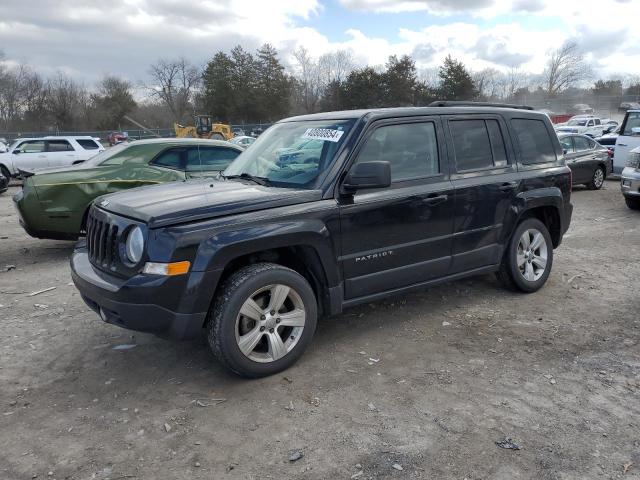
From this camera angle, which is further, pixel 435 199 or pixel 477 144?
pixel 477 144

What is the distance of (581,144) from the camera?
46.8ft

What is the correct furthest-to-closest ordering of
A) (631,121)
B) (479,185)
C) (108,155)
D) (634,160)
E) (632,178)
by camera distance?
(631,121), (634,160), (632,178), (108,155), (479,185)

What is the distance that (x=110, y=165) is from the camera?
7.34 meters

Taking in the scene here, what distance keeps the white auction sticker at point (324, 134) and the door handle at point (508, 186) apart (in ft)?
5.79

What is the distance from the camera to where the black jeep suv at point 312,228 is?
3322 mm

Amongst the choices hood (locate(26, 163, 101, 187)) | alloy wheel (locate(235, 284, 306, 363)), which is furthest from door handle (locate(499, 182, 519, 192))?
hood (locate(26, 163, 101, 187))

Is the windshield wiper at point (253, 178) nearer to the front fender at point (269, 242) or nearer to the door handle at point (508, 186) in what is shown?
the front fender at point (269, 242)

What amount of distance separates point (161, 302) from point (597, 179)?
14.1m

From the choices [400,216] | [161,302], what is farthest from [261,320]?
[400,216]

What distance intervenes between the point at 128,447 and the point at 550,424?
8.16 ft

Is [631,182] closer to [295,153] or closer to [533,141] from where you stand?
[533,141]

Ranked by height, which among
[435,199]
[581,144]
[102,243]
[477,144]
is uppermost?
[477,144]

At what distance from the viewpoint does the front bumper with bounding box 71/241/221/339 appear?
10.6 feet

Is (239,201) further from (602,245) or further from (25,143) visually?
(25,143)
